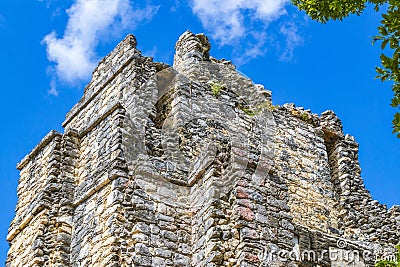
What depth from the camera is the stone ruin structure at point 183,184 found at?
8.86m

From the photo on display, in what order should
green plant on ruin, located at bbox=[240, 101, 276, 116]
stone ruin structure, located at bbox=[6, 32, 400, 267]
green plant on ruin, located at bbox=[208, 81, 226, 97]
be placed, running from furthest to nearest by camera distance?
green plant on ruin, located at bbox=[240, 101, 276, 116] < green plant on ruin, located at bbox=[208, 81, 226, 97] < stone ruin structure, located at bbox=[6, 32, 400, 267]

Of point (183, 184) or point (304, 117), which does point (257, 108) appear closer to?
point (304, 117)

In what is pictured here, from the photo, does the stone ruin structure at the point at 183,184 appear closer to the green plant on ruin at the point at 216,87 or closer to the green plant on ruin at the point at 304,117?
the green plant on ruin at the point at 216,87

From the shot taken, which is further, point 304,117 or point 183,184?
point 304,117

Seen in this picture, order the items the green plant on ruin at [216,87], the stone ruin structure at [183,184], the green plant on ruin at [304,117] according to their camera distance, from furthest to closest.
A: 1. the green plant on ruin at [304,117]
2. the green plant on ruin at [216,87]
3. the stone ruin structure at [183,184]

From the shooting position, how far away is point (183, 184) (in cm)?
969

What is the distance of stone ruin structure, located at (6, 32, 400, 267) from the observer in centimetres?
886

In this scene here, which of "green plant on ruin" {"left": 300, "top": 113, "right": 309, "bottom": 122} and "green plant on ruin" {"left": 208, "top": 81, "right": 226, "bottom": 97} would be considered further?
"green plant on ruin" {"left": 300, "top": 113, "right": 309, "bottom": 122}

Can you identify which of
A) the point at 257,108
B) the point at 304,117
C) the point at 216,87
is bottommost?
the point at 216,87

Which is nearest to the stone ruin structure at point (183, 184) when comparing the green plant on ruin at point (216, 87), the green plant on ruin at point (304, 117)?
the green plant on ruin at point (216, 87)

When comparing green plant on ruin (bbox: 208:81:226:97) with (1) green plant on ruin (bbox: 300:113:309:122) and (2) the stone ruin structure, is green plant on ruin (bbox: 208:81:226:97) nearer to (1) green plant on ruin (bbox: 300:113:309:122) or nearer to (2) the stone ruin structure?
(2) the stone ruin structure

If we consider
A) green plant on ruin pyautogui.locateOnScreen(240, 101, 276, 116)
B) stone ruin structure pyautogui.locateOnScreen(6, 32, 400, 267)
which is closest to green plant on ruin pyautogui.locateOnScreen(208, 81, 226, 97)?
stone ruin structure pyautogui.locateOnScreen(6, 32, 400, 267)

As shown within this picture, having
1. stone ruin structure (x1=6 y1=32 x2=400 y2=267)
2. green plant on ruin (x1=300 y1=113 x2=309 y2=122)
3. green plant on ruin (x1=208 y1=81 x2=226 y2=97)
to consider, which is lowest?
stone ruin structure (x1=6 y1=32 x2=400 y2=267)

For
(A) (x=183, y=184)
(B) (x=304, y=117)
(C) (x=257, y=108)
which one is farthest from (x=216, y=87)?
(B) (x=304, y=117)
